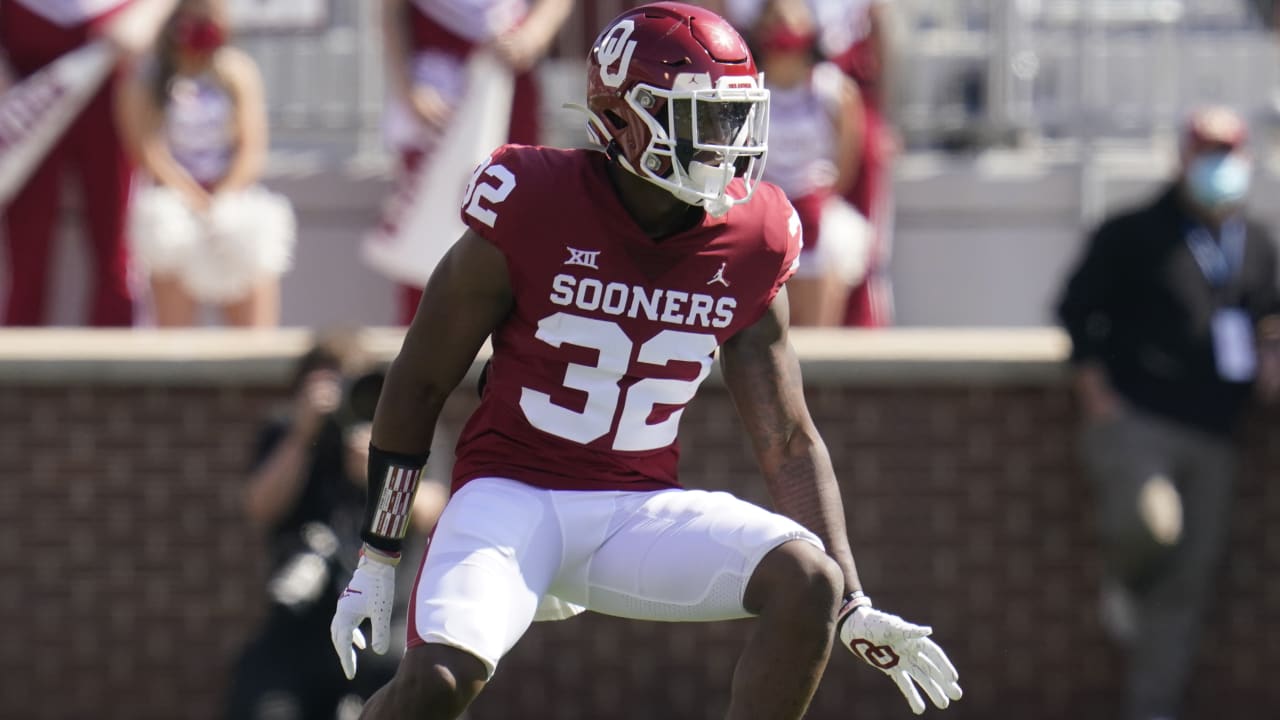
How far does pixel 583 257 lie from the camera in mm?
4531

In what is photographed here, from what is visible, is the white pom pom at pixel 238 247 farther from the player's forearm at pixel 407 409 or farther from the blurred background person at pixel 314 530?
the player's forearm at pixel 407 409

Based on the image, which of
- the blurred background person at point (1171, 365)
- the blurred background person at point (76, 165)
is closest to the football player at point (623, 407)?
the blurred background person at point (1171, 365)

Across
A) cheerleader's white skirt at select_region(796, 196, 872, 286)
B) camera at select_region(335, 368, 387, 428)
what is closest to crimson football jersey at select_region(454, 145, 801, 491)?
camera at select_region(335, 368, 387, 428)

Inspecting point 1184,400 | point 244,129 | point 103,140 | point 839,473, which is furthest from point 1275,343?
point 103,140

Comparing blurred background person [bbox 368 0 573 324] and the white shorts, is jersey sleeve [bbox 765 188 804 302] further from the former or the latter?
blurred background person [bbox 368 0 573 324]

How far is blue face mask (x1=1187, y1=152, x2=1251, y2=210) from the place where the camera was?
7.86 meters

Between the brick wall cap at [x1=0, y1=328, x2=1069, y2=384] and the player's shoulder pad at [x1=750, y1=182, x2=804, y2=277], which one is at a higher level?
the player's shoulder pad at [x1=750, y1=182, x2=804, y2=277]

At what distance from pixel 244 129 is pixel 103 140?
0.57 m

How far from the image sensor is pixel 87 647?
337 inches

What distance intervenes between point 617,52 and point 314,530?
2.81 meters

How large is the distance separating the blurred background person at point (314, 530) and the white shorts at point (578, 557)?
2125 millimetres

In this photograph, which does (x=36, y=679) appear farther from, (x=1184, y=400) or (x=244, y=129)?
(x=1184, y=400)

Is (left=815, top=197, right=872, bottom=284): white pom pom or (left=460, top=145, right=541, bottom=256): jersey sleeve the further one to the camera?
(left=815, top=197, right=872, bottom=284): white pom pom

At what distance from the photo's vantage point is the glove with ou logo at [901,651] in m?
4.47
